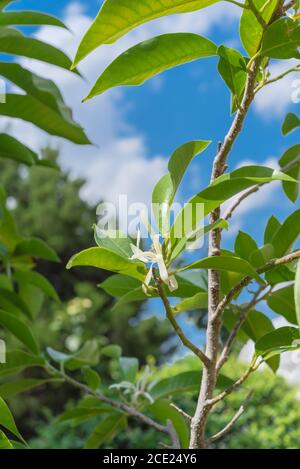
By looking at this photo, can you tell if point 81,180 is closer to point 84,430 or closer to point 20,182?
point 20,182

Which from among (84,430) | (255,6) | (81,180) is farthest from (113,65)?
(81,180)

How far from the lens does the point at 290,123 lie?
1.37 metres

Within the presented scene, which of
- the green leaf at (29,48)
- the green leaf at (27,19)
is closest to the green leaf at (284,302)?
the green leaf at (29,48)

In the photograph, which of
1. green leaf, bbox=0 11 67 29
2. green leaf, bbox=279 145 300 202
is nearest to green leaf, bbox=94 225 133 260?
green leaf, bbox=279 145 300 202

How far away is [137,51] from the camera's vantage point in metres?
0.91

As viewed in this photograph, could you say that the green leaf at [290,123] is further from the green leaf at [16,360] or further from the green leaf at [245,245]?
the green leaf at [16,360]

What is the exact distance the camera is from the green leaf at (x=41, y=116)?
58.0 inches

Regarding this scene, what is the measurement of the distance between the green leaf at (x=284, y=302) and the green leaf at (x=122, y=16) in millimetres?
563

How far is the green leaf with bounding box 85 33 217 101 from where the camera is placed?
0.89 m

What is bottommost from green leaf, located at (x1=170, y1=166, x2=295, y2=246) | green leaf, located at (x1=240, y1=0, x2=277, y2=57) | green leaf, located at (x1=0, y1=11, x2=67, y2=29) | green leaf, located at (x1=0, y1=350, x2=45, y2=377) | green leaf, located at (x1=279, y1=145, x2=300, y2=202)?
green leaf, located at (x1=0, y1=350, x2=45, y2=377)

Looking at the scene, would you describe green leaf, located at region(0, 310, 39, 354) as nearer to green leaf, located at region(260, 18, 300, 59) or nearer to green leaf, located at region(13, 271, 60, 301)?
green leaf, located at region(13, 271, 60, 301)

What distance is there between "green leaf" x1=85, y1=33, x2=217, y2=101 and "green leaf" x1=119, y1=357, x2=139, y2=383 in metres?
1.06

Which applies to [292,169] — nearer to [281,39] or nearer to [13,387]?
[281,39]

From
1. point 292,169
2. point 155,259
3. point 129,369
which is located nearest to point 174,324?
point 155,259
